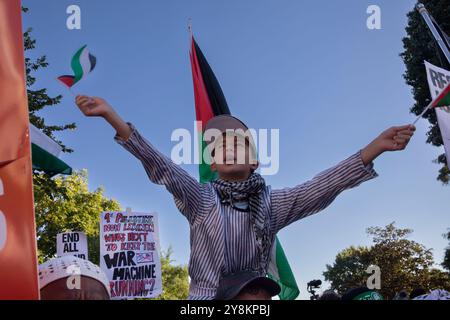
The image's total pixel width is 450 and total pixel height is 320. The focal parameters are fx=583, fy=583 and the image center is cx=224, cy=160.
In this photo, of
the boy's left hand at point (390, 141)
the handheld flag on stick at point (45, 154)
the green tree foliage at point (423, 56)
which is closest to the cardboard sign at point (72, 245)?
the handheld flag on stick at point (45, 154)

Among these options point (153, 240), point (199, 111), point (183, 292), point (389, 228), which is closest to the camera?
point (199, 111)

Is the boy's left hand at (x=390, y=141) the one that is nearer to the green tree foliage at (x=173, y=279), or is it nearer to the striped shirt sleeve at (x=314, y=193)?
the striped shirt sleeve at (x=314, y=193)

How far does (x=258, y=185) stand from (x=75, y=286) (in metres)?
0.86

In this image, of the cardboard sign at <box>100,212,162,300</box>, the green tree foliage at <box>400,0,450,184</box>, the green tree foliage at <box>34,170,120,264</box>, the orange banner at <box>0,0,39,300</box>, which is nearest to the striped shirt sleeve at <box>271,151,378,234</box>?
the orange banner at <box>0,0,39,300</box>

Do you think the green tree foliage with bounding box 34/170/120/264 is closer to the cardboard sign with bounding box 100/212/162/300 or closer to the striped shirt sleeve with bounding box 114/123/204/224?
the cardboard sign with bounding box 100/212/162/300

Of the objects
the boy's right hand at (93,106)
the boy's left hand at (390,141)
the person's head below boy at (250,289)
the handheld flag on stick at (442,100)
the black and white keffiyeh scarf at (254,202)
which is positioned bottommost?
the person's head below boy at (250,289)

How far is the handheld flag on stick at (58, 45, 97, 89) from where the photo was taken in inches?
91.4

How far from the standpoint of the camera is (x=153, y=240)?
8828 millimetres

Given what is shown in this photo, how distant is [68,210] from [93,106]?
63.7 ft

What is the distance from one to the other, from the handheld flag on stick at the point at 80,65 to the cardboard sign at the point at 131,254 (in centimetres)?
577

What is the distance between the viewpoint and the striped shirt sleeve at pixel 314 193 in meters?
2.43

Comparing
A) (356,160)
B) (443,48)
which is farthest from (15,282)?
(443,48)

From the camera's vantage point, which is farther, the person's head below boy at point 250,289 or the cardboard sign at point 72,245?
the cardboard sign at point 72,245
